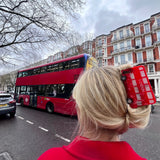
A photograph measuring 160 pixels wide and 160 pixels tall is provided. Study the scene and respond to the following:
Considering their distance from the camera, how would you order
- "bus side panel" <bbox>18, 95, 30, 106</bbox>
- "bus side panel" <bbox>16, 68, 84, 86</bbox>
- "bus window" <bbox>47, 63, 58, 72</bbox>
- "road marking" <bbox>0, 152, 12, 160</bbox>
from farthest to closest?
"bus side panel" <bbox>18, 95, 30, 106</bbox>, "bus window" <bbox>47, 63, 58, 72</bbox>, "bus side panel" <bbox>16, 68, 84, 86</bbox>, "road marking" <bbox>0, 152, 12, 160</bbox>

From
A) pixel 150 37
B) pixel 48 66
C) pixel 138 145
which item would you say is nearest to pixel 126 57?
pixel 150 37

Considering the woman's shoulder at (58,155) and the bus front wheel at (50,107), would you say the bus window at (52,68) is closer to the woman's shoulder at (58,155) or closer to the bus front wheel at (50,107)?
the bus front wheel at (50,107)

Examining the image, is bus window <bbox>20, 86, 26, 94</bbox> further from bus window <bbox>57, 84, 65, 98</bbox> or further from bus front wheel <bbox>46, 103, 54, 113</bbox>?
bus window <bbox>57, 84, 65, 98</bbox>

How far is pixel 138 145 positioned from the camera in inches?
122

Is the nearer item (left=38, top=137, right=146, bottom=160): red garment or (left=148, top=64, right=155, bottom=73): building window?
(left=38, top=137, right=146, bottom=160): red garment

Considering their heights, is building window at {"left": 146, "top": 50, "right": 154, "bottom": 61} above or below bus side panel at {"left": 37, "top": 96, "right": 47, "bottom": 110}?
above

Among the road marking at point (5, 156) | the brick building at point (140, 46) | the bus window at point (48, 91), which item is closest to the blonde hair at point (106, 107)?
the road marking at point (5, 156)

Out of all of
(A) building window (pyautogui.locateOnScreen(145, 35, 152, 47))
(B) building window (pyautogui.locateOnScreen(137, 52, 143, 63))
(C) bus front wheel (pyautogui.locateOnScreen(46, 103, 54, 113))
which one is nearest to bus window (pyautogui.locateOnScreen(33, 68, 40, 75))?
(C) bus front wheel (pyautogui.locateOnScreen(46, 103, 54, 113))

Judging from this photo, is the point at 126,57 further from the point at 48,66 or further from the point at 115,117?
the point at 115,117

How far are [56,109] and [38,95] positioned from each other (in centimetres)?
256

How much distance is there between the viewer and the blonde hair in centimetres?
63

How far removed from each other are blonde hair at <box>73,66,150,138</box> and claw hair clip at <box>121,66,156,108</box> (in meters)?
0.04

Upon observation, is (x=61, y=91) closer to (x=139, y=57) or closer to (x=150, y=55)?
(x=139, y=57)

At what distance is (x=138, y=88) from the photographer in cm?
69
